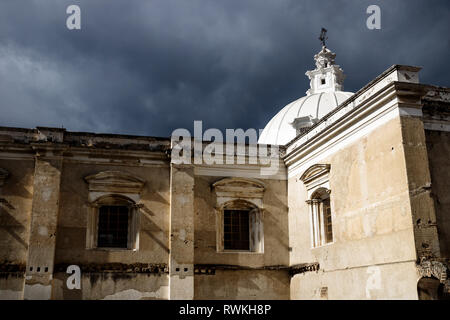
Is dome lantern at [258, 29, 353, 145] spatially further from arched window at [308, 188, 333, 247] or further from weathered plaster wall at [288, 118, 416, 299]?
weathered plaster wall at [288, 118, 416, 299]

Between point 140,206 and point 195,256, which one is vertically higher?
point 140,206

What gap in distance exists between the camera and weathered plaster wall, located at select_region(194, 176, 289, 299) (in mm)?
14797

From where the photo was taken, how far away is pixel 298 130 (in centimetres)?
2372

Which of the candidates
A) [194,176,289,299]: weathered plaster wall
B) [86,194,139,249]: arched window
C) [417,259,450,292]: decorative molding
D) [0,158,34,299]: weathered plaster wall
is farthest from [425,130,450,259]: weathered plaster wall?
[0,158,34,299]: weathered plaster wall

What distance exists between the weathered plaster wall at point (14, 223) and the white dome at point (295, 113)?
502 inches

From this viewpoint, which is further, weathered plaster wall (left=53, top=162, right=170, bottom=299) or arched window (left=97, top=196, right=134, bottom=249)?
arched window (left=97, top=196, right=134, bottom=249)

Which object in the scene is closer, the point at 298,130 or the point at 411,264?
the point at 411,264

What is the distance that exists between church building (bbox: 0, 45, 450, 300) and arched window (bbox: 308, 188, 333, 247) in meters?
0.03

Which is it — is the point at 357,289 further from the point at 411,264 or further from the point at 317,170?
the point at 317,170
